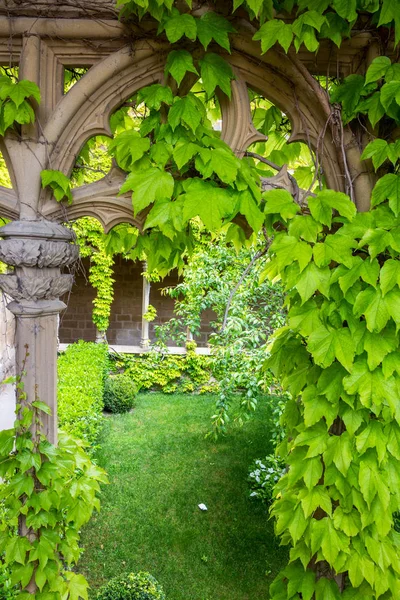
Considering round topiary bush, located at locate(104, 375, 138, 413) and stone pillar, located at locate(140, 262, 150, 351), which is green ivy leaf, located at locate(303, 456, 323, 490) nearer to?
round topiary bush, located at locate(104, 375, 138, 413)

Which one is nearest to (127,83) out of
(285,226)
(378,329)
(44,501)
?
(285,226)

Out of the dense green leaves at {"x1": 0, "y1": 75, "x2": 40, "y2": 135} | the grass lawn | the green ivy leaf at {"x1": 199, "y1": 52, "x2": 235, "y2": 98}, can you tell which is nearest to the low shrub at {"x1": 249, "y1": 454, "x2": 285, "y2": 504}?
the grass lawn

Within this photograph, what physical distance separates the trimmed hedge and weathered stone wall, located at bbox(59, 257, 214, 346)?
4.49ft

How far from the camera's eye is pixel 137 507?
4.11m

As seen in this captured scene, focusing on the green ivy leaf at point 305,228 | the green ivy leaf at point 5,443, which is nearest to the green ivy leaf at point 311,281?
the green ivy leaf at point 305,228

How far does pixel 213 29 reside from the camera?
4.10 ft

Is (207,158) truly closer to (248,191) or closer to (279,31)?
(248,191)

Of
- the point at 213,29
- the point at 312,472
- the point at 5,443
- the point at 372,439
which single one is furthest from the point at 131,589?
the point at 213,29

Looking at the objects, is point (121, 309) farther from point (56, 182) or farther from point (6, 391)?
point (56, 182)

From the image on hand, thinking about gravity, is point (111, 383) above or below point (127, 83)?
below

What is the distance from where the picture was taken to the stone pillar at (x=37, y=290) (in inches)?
53.3

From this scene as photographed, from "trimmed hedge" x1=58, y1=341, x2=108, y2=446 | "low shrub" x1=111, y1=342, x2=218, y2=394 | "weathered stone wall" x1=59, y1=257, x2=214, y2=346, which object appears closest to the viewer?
"trimmed hedge" x1=58, y1=341, x2=108, y2=446

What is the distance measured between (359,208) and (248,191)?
1.30ft

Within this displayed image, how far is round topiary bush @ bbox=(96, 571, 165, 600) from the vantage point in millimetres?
2397
